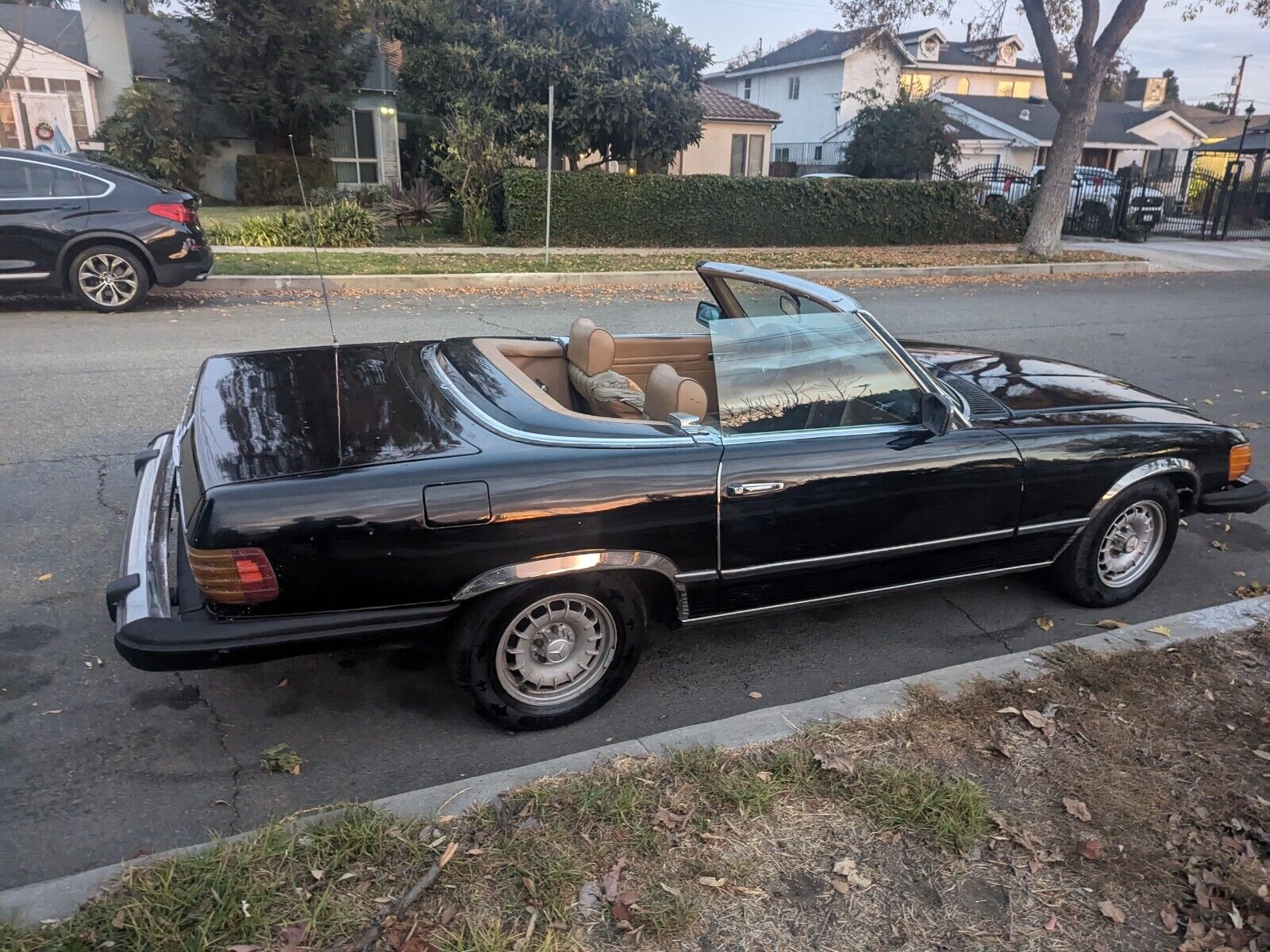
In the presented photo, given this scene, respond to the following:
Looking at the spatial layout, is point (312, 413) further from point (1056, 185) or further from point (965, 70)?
point (965, 70)

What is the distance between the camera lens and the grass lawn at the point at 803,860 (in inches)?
91.2

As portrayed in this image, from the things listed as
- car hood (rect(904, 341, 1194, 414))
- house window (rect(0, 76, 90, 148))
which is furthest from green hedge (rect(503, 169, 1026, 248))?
house window (rect(0, 76, 90, 148))

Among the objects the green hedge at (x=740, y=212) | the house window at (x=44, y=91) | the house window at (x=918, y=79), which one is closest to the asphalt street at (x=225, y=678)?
the green hedge at (x=740, y=212)

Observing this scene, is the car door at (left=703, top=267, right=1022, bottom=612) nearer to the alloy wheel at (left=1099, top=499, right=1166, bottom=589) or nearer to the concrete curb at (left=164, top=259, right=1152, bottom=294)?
the alloy wheel at (left=1099, top=499, right=1166, bottom=589)

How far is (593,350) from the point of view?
397 centimetres

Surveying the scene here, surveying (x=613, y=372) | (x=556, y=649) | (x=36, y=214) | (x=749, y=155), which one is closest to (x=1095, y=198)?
(x=749, y=155)

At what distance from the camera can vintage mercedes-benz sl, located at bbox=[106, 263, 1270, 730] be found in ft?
9.21

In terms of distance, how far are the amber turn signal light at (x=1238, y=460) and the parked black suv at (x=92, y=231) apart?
9770mm

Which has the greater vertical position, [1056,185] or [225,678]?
[1056,185]

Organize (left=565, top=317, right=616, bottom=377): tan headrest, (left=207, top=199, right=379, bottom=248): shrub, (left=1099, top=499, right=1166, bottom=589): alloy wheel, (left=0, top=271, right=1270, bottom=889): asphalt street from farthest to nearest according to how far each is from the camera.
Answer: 1. (left=207, top=199, right=379, bottom=248): shrub
2. (left=1099, top=499, right=1166, bottom=589): alloy wheel
3. (left=565, top=317, right=616, bottom=377): tan headrest
4. (left=0, top=271, right=1270, bottom=889): asphalt street

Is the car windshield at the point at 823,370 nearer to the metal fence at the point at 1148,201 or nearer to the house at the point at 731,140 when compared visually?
the metal fence at the point at 1148,201

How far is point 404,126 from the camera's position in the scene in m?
28.7

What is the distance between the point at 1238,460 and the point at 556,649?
10.9ft

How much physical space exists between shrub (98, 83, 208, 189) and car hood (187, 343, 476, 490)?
79.0ft
